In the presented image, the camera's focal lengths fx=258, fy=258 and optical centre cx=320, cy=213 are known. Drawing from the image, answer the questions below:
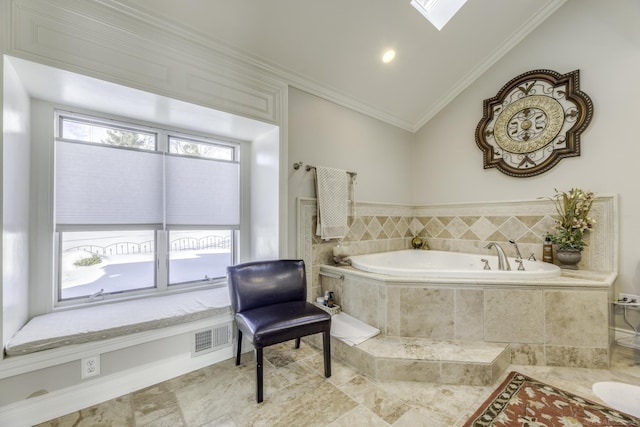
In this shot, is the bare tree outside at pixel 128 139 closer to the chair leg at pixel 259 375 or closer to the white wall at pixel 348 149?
the white wall at pixel 348 149

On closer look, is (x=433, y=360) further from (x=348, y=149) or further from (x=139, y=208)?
(x=139, y=208)

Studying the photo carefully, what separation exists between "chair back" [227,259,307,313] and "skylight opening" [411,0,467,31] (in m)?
2.62

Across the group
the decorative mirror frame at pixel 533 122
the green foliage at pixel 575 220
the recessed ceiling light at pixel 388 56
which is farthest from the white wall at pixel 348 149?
the green foliage at pixel 575 220

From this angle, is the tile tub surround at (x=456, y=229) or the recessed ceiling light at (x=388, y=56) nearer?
the tile tub surround at (x=456, y=229)

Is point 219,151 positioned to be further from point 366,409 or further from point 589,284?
point 589,284

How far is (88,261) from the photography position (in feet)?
6.68

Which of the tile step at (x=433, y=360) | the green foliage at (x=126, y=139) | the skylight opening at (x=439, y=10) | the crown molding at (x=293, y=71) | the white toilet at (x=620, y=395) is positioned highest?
the skylight opening at (x=439, y=10)

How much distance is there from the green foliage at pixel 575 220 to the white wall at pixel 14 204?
4142 millimetres

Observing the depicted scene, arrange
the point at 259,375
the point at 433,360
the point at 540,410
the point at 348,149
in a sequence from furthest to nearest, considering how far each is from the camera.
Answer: the point at 348,149
the point at 433,360
the point at 259,375
the point at 540,410

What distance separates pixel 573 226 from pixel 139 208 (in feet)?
12.8

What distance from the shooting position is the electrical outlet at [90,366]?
1.61 metres

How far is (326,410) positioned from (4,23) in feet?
9.22

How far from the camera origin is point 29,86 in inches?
66.0

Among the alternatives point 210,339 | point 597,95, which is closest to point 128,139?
point 210,339
